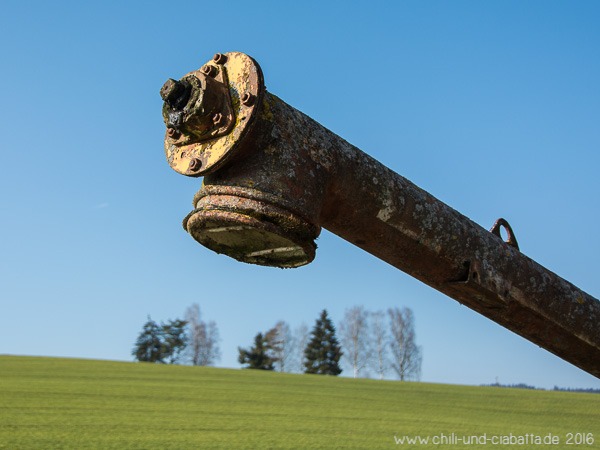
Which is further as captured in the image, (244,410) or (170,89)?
(244,410)

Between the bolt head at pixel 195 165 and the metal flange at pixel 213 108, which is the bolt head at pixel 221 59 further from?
the bolt head at pixel 195 165

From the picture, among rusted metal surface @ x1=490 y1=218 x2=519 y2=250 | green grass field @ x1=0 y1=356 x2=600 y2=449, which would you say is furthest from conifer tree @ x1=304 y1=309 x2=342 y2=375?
rusted metal surface @ x1=490 y1=218 x2=519 y2=250

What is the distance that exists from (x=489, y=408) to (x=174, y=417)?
40.5 feet

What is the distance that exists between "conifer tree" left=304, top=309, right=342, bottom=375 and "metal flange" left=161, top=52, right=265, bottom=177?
6434cm

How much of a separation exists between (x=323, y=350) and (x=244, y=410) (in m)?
48.7

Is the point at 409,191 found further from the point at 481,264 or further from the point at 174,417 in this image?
the point at 174,417

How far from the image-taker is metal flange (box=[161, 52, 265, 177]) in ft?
7.00

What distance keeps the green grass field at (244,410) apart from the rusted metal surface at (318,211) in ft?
34.0

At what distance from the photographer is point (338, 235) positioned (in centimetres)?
245

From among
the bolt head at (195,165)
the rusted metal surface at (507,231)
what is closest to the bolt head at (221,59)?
the bolt head at (195,165)

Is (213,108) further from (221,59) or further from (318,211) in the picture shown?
(318,211)

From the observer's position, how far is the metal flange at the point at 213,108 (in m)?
2.13

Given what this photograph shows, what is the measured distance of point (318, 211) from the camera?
7.37 ft

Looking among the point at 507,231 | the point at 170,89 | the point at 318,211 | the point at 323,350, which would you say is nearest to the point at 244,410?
the point at 507,231
